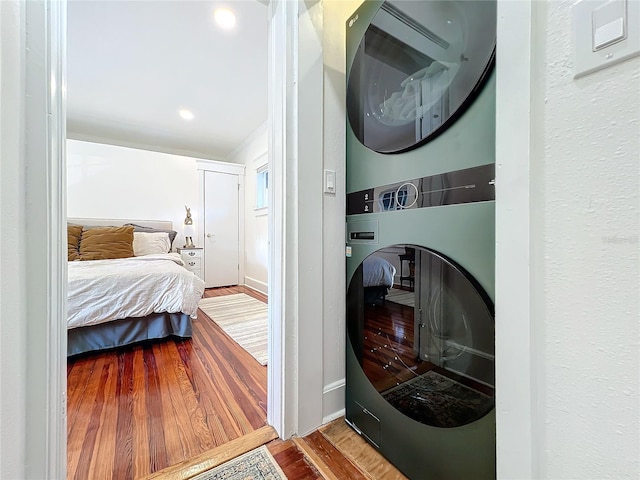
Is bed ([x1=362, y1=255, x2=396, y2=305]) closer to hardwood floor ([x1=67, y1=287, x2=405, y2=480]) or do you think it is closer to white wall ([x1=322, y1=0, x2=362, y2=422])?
white wall ([x1=322, y1=0, x2=362, y2=422])

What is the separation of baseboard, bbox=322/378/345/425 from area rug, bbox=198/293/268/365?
0.72 metres

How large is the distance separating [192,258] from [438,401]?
12.7ft

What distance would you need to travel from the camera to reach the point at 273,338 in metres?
1.11

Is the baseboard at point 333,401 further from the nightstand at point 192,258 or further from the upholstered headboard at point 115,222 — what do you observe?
the upholstered headboard at point 115,222

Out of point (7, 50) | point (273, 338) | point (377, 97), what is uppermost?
point (377, 97)

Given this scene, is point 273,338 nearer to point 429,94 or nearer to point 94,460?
point 94,460

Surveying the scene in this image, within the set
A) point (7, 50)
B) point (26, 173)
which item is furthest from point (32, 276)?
point (7, 50)

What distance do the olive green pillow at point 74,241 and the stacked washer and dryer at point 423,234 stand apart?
10.4 feet

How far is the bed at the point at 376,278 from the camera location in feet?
3.15
